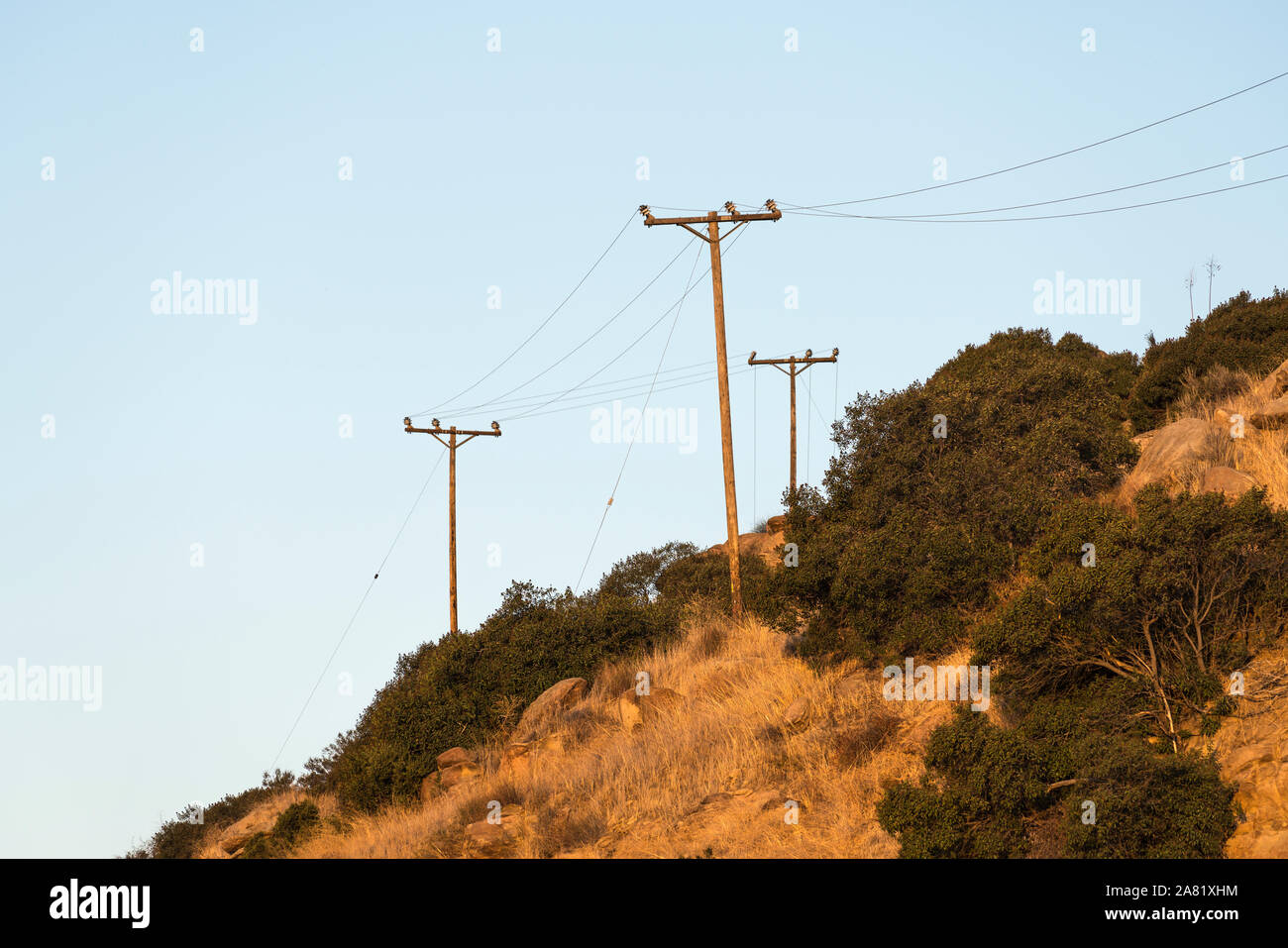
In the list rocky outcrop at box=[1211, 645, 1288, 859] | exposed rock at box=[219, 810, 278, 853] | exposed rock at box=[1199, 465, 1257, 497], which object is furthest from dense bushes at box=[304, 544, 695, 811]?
rocky outcrop at box=[1211, 645, 1288, 859]

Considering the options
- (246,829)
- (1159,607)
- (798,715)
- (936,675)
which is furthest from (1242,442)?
(246,829)

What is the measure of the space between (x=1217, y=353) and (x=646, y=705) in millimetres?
17610

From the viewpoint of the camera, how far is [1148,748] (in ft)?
38.7

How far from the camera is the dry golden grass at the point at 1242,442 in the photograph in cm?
1659

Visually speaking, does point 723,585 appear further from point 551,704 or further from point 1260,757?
point 1260,757

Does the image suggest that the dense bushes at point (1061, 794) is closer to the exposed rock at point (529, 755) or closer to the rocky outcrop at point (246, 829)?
the exposed rock at point (529, 755)

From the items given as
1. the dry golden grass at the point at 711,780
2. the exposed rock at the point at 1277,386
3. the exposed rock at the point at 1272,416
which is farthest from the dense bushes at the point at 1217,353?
the dry golden grass at the point at 711,780

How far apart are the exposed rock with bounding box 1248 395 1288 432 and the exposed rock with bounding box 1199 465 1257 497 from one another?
3420 mm

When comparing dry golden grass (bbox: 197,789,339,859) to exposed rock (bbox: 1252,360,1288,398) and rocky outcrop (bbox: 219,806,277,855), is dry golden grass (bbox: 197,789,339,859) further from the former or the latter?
exposed rock (bbox: 1252,360,1288,398)

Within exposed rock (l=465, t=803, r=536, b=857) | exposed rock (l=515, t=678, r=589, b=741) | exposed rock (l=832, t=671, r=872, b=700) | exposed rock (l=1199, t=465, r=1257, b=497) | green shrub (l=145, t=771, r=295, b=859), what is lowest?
green shrub (l=145, t=771, r=295, b=859)

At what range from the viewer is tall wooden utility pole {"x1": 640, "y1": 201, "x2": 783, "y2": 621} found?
25.6m
